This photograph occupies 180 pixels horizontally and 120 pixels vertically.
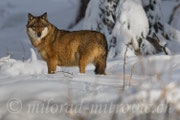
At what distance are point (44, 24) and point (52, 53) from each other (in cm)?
53

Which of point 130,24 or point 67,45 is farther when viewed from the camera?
point 130,24

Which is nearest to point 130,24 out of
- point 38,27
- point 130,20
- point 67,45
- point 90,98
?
point 130,20

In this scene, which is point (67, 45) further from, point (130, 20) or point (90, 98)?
point (90, 98)

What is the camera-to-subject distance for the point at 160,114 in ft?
6.61

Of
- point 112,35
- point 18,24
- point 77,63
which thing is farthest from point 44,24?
point 18,24

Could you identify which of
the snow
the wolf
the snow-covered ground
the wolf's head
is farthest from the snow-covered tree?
the snow-covered ground

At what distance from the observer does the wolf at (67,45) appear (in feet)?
16.7

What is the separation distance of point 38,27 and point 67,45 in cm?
59

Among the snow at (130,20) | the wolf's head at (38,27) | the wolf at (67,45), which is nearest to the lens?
the wolf at (67,45)

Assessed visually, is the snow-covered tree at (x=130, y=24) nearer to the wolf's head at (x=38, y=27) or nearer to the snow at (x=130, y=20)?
the snow at (x=130, y=20)

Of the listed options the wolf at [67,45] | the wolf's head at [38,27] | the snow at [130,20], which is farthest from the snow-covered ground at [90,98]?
the snow at [130,20]

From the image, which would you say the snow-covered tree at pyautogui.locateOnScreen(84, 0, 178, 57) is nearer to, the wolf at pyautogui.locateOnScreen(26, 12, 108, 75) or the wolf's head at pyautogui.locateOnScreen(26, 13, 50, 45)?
the wolf at pyautogui.locateOnScreen(26, 12, 108, 75)

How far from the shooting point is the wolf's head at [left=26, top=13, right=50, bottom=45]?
5.32 metres

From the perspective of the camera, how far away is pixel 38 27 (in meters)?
5.32
